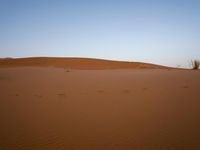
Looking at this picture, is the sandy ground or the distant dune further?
the distant dune

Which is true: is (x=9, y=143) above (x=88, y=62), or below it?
below

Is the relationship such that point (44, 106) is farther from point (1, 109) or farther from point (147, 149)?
point (147, 149)

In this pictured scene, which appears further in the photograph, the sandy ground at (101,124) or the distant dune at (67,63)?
the distant dune at (67,63)

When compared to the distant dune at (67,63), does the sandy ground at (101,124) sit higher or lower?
lower

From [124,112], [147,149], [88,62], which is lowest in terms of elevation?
[147,149]

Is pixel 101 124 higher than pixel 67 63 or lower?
lower

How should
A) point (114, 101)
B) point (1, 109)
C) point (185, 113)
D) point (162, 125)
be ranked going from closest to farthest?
point (162, 125), point (185, 113), point (1, 109), point (114, 101)

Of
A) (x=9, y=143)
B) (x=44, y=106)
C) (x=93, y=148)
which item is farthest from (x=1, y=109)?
(x=93, y=148)

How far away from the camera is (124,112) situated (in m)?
3.36

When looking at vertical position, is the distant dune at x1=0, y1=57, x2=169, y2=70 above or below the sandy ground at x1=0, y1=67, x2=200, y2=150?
above

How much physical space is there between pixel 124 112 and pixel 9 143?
78.4 inches

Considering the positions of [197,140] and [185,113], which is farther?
[185,113]

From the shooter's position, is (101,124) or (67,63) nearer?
(101,124)

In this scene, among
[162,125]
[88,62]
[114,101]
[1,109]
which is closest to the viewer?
[162,125]
